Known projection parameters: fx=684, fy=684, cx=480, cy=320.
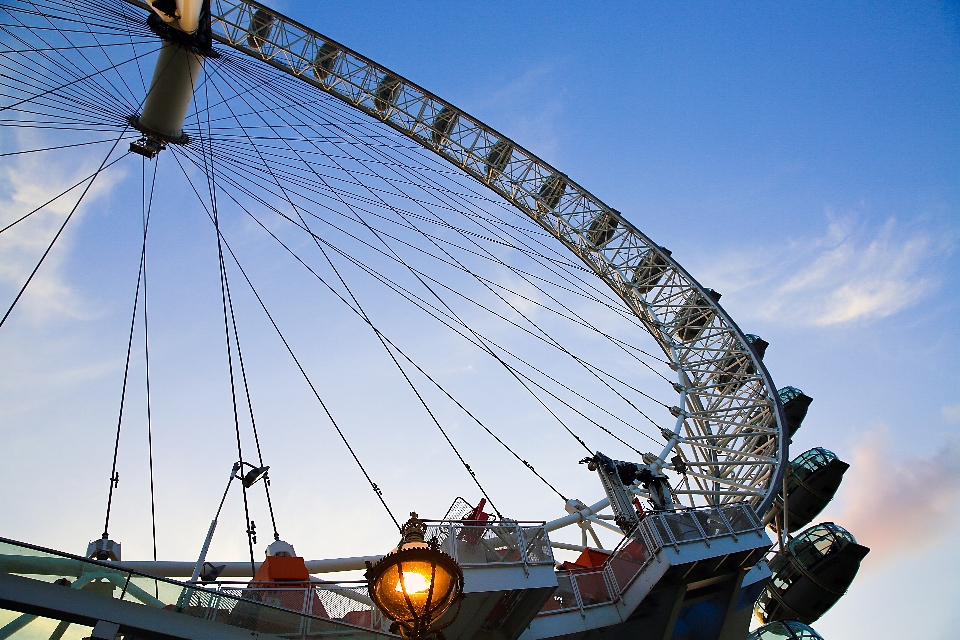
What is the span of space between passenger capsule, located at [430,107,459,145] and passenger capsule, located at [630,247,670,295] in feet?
36.2

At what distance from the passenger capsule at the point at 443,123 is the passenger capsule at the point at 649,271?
11.0 m

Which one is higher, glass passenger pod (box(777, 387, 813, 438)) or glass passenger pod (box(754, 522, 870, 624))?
glass passenger pod (box(777, 387, 813, 438))

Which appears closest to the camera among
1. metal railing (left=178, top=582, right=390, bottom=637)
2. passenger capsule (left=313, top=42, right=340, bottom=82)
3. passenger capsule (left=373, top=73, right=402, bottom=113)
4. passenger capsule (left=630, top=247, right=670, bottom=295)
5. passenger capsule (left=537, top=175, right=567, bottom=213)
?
metal railing (left=178, top=582, right=390, bottom=637)

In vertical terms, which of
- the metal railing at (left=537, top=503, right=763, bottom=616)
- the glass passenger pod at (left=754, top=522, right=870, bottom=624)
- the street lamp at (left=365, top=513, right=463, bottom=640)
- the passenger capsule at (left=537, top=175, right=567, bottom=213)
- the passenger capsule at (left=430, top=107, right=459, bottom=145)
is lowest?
the street lamp at (left=365, top=513, right=463, bottom=640)

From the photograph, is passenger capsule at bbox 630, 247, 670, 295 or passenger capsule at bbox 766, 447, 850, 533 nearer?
passenger capsule at bbox 766, 447, 850, 533

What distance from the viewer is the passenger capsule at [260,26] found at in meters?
30.1

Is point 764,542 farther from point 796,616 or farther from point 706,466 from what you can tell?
point 796,616

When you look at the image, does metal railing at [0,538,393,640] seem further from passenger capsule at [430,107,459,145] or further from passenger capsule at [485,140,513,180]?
passenger capsule at [430,107,459,145]

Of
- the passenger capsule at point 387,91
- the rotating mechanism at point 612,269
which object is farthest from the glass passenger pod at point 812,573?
the passenger capsule at point 387,91

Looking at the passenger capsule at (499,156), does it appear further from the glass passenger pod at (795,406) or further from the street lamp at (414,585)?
the street lamp at (414,585)

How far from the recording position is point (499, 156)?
3284 cm

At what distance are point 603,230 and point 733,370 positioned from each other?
357 inches

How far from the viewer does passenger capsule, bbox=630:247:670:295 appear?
1255 inches

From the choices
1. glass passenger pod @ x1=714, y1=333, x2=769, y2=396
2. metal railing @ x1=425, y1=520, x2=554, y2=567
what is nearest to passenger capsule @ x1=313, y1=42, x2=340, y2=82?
glass passenger pod @ x1=714, y1=333, x2=769, y2=396
